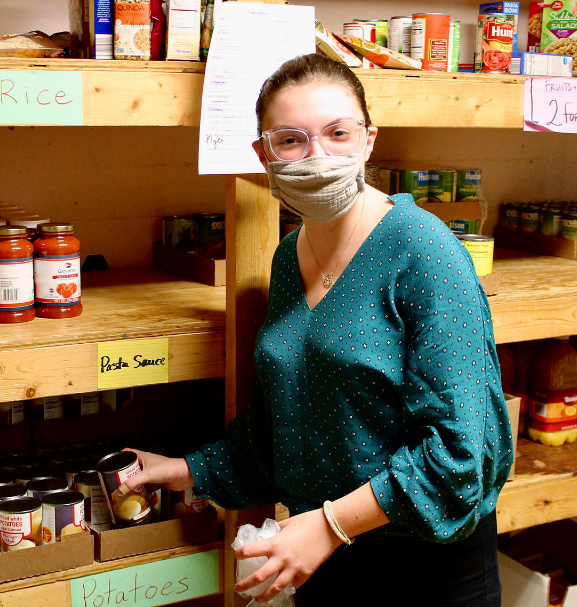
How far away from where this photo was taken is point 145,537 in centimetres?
134

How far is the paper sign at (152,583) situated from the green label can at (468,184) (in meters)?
1.14

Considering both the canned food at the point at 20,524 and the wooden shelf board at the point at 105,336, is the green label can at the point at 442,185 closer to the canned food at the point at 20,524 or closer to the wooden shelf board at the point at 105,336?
the wooden shelf board at the point at 105,336

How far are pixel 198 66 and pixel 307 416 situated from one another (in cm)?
58

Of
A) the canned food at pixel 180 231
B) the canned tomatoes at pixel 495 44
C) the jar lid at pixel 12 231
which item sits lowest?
the canned food at pixel 180 231

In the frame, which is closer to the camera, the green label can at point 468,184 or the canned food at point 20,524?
the canned food at point 20,524

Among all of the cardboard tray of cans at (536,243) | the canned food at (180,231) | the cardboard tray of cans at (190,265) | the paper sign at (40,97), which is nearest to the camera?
the paper sign at (40,97)

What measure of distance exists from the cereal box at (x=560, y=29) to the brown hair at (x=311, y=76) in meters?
0.99

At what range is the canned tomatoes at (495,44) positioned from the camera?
164 centimetres

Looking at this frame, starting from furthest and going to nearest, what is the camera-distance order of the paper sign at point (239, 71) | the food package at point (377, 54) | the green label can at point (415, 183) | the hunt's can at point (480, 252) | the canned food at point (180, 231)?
the green label can at point (415, 183) → the canned food at point (180, 231) → the hunt's can at point (480, 252) → the food package at point (377, 54) → the paper sign at point (239, 71)

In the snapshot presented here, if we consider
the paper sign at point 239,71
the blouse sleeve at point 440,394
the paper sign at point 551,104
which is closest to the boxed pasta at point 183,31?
the paper sign at point 239,71

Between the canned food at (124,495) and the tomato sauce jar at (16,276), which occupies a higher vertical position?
the tomato sauce jar at (16,276)

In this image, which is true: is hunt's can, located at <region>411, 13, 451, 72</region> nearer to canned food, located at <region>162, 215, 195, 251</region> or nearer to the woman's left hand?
canned food, located at <region>162, 215, 195, 251</region>

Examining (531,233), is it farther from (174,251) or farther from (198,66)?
(198,66)

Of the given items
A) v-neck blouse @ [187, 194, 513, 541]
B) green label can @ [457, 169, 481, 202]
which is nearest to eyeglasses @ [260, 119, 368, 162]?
v-neck blouse @ [187, 194, 513, 541]
